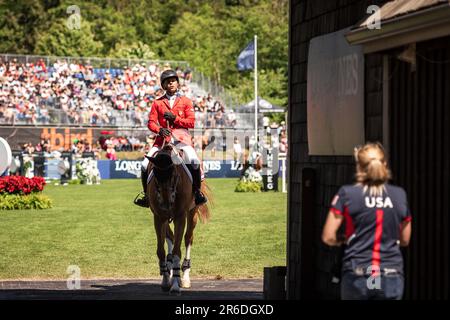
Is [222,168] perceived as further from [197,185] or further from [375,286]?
[375,286]

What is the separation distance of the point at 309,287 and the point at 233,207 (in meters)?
19.8

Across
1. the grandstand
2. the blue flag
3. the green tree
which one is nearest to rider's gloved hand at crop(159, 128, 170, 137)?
the grandstand

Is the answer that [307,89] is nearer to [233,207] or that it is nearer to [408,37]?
[408,37]

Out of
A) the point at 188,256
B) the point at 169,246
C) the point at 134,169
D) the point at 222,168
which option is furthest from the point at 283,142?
the point at 169,246

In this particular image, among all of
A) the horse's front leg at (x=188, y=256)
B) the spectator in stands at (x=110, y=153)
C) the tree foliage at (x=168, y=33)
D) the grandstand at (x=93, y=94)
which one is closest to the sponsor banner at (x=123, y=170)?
the spectator in stands at (x=110, y=153)

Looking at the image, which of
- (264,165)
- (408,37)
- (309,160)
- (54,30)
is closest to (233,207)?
(264,165)

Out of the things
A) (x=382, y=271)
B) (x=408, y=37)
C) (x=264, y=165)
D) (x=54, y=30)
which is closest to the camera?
(x=382, y=271)

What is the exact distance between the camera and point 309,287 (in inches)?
454

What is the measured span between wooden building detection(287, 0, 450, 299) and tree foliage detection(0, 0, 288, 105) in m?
72.1

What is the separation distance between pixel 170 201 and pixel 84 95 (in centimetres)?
4914

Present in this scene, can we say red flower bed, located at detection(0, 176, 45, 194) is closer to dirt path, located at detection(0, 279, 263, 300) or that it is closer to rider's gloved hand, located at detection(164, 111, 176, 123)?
dirt path, located at detection(0, 279, 263, 300)

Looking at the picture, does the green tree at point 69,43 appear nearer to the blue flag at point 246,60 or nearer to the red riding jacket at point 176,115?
the blue flag at point 246,60

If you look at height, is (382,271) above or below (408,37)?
below

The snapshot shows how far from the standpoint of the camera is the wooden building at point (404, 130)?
8414mm
